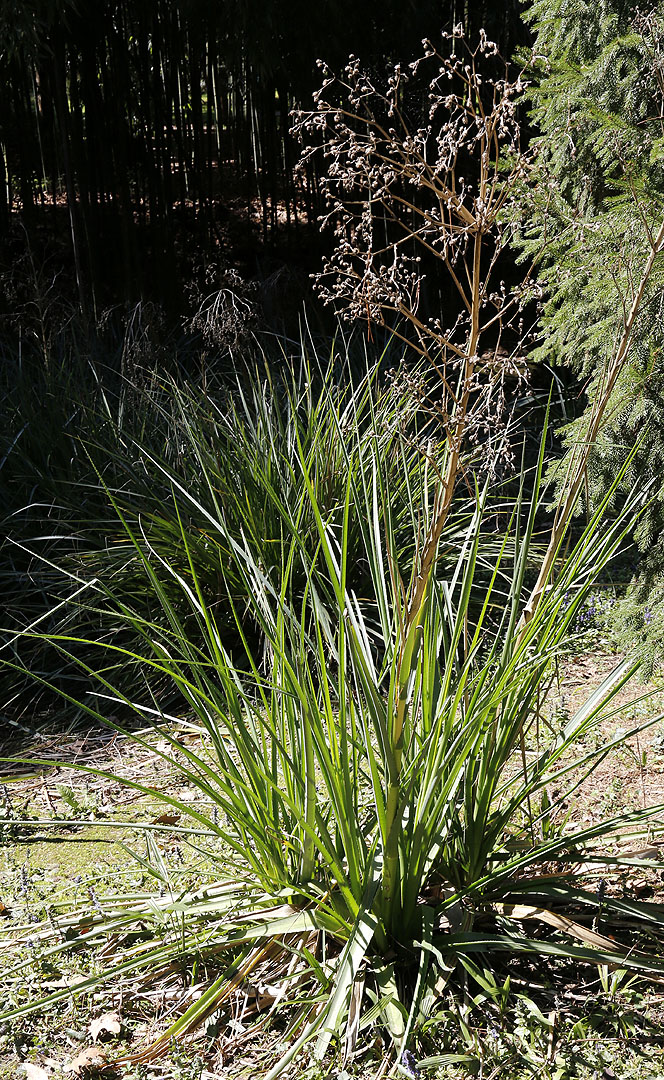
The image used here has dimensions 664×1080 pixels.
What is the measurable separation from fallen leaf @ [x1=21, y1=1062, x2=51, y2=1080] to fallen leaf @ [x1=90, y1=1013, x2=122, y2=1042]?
4.0 inches

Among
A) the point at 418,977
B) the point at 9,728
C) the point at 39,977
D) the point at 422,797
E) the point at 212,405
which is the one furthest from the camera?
the point at 212,405

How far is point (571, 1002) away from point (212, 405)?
2.73 metres

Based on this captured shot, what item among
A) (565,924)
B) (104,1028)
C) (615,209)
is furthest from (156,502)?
(565,924)

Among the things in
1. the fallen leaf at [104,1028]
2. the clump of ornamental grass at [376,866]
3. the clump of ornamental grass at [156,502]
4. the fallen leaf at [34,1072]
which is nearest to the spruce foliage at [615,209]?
the clump of ornamental grass at [156,502]

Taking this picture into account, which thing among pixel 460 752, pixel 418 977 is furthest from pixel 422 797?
pixel 418 977

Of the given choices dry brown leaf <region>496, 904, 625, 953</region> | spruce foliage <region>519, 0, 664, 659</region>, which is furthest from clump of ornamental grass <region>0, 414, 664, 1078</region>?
spruce foliage <region>519, 0, 664, 659</region>

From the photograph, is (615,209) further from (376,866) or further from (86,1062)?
(86,1062)

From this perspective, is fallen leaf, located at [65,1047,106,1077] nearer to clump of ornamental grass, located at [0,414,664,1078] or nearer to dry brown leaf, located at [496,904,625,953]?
clump of ornamental grass, located at [0,414,664,1078]

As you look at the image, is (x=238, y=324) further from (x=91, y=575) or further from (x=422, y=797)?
(x=422, y=797)

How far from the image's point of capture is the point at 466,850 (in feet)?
5.60

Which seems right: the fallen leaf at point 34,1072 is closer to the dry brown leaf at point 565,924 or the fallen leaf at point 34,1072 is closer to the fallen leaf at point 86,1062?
the fallen leaf at point 86,1062

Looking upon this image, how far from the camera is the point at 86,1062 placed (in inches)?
62.9

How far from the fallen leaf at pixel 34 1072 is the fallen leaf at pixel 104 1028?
0.33 ft

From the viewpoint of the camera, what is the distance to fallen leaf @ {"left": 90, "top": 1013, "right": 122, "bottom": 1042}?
1675 mm
